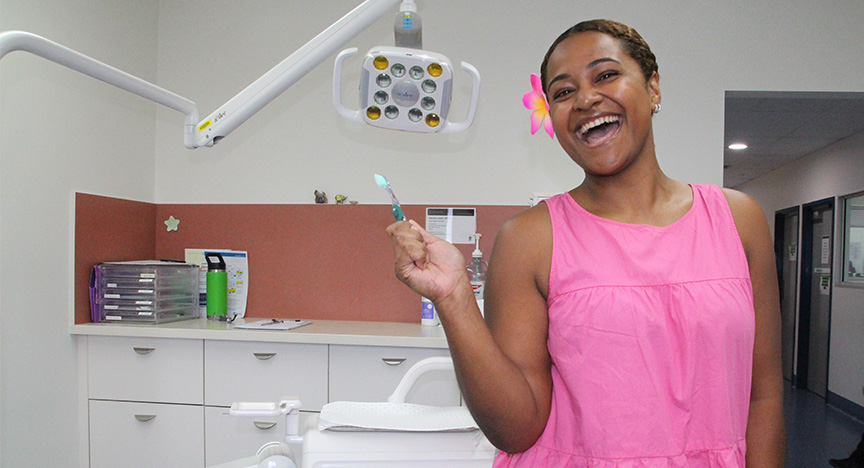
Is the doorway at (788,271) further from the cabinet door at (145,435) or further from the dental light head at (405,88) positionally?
the dental light head at (405,88)

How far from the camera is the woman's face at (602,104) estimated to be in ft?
2.84

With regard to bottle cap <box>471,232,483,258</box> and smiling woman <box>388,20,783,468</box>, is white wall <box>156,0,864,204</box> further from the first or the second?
smiling woman <box>388,20,783,468</box>

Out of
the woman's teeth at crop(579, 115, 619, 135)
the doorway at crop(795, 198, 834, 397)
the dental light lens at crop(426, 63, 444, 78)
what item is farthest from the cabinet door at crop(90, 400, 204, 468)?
the doorway at crop(795, 198, 834, 397)

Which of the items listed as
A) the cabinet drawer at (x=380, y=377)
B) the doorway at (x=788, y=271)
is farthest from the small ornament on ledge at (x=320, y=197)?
the doorway at (x=788, y=271)

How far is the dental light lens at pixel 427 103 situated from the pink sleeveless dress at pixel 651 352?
306 mm

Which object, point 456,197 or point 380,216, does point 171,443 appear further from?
point 456,197

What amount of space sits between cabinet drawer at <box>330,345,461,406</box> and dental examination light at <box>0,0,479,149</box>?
1331 mm

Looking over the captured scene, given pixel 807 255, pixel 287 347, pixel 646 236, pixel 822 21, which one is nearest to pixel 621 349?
pixel 646 236

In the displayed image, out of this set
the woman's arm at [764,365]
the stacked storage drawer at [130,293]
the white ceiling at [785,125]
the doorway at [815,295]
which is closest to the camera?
the woman's arm at [764,365]

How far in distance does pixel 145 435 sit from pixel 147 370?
27 cm

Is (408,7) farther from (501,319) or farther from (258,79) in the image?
(501,319)

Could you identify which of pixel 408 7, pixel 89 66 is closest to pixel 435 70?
pixel 408 7

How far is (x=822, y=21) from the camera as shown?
274cm

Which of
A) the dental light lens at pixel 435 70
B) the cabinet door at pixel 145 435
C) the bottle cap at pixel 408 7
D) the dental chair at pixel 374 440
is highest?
the bottle cap at pixel 408 7
